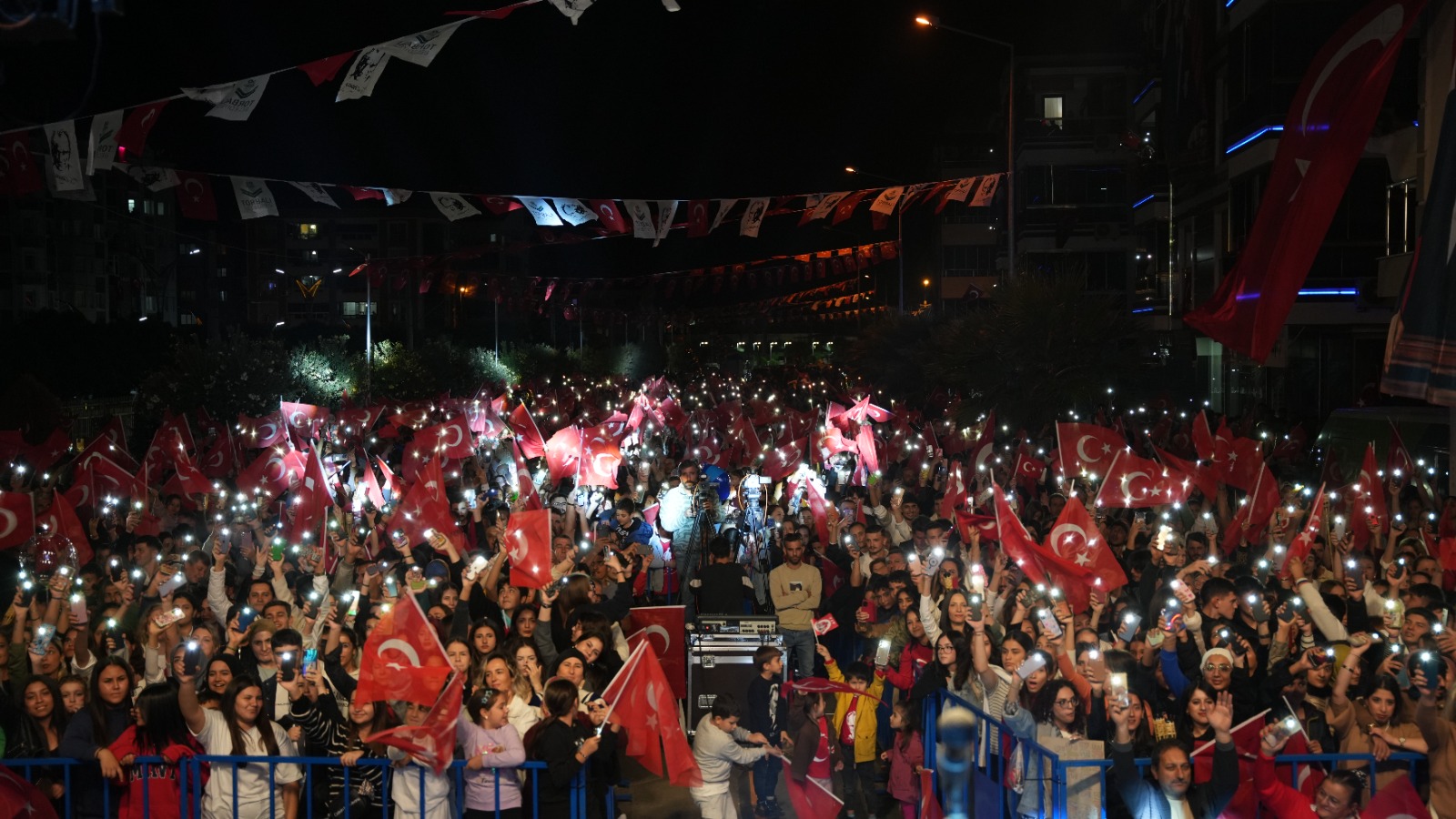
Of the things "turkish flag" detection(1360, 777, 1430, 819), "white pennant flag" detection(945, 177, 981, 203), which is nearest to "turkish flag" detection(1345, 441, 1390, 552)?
"turkish flag" detection(1360, 777, 1430, 819)

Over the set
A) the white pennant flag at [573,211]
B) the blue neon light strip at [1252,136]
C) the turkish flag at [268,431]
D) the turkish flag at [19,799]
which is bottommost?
the turkish flag at [19,799]

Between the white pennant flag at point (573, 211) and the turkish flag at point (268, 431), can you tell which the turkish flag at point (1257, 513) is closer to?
the white pennant flag at point (573, 211)

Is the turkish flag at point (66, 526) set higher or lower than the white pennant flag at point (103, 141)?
lower

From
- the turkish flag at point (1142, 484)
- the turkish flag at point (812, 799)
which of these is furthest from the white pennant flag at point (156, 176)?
the turkish flag at point (812, 799)

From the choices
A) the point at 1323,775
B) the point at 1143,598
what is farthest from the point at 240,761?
the point at 1143,598

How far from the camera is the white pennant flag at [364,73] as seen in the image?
539 inches

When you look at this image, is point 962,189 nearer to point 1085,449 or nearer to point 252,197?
point 1085,449

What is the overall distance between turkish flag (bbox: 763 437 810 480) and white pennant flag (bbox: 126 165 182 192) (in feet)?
28.3

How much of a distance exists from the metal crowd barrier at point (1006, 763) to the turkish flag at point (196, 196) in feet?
39.3

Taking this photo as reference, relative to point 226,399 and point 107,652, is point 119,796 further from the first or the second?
point 226,399

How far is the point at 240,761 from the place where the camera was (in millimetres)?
7297

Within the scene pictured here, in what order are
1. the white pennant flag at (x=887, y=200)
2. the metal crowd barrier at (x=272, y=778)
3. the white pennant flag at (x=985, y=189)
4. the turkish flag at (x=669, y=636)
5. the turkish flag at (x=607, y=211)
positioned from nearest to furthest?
the metal crowd barrier at (x=272, y=778) < the turkish flag at (x=669, y=636) < the turkish flag at (x=607, y=211) < the white pennant flag at (x=887, y=200) < the white pennant flag at (x=985, y=189)

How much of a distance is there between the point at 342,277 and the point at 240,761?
111 meters

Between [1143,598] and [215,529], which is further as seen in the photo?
[215,529]
